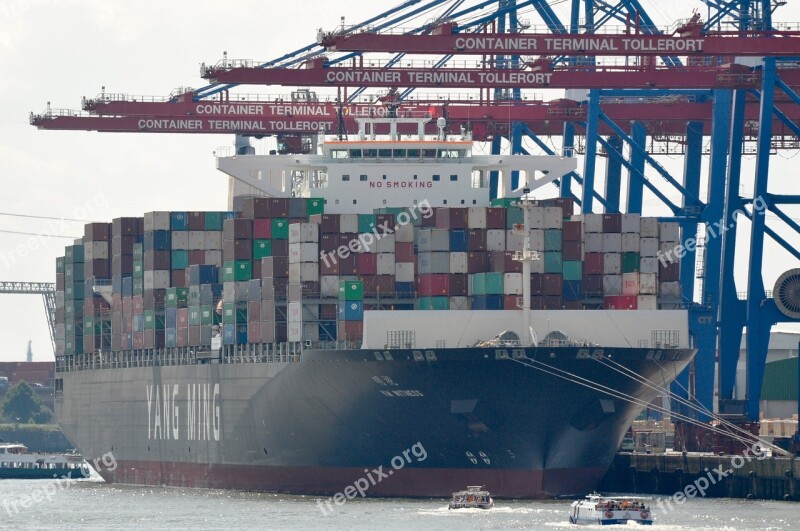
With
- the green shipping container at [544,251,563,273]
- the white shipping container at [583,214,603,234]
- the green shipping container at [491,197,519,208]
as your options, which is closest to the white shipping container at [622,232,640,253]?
the white shipping container at [583,214,603,234]

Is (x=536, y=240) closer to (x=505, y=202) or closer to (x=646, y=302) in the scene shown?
(x=646, y=302)

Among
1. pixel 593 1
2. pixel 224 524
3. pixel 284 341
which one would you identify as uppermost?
pixel 593 1

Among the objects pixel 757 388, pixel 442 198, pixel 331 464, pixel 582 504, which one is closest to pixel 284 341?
pixel 331 464

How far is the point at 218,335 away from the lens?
73.3 metres

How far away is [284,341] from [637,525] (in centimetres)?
1685

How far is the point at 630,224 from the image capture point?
68750 millimetres

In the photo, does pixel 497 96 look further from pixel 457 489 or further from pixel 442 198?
pixel 457 489

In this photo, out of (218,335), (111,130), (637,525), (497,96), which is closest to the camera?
(637,525)

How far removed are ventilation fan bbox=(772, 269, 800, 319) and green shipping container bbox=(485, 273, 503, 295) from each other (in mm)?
16954

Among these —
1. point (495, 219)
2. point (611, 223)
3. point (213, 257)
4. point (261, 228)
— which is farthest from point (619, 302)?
point (213, 257)

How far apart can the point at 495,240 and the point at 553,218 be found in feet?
6.82

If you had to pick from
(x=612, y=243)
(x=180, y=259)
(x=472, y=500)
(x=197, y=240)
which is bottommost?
(x=472, y=500)

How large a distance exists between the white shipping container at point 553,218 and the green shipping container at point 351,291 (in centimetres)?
636

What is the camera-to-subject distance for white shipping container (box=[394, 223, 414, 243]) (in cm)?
6694
